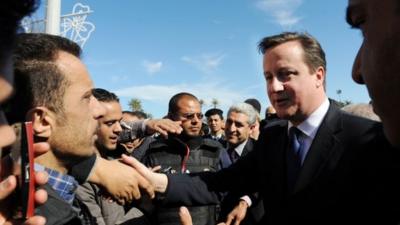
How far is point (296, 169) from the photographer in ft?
9.30

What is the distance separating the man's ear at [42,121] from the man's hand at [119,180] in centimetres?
49

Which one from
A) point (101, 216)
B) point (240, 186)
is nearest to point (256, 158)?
point (240, 186)

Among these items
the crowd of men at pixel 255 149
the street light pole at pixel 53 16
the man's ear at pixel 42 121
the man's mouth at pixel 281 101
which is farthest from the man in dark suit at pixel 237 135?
the street light pole at pixel 53 16

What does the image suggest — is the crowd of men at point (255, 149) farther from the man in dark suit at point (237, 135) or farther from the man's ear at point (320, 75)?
the man in dark suit at point (237, 135)

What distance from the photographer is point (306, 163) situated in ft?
8.85

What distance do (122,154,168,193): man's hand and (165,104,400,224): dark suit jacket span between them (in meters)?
0.04

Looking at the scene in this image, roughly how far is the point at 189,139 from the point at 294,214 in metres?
2.44

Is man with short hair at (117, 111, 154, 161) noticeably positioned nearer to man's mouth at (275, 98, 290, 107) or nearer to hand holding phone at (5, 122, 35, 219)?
man's mouth at (275, 98, 290, 107)

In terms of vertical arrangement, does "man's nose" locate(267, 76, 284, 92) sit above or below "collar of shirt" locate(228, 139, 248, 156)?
above

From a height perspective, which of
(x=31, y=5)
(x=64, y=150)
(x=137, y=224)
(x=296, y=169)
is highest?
(x=31, y=5)

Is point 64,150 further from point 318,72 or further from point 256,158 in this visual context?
Result: point 318,72

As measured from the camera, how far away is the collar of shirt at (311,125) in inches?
117

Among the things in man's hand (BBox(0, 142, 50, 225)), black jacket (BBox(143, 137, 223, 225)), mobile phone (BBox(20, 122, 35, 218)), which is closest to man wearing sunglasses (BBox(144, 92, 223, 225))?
black jacket (BBox(143, 137, 223, 225))

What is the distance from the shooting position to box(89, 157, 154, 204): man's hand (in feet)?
7.98
